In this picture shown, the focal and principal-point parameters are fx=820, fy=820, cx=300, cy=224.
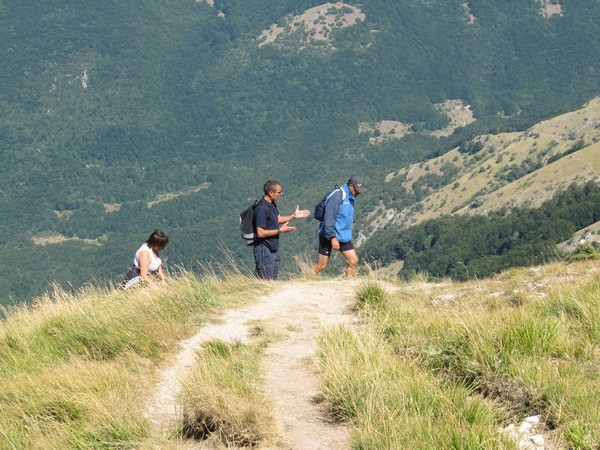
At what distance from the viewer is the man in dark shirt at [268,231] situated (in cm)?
1228

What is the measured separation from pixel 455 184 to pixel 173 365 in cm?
19463

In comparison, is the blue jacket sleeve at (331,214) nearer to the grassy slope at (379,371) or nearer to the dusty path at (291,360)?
the dusty path at (291,360)

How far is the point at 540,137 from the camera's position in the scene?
19475 cm

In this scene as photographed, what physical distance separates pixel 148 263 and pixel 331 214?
11.1 ft

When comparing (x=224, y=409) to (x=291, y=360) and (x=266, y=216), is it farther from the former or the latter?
(x=266, y=216)

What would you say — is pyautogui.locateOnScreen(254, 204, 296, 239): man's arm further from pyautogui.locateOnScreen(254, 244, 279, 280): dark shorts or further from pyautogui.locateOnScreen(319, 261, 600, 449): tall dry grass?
pyautogui.locateOnScreen(319, 261, 600, 449): tall dry grass

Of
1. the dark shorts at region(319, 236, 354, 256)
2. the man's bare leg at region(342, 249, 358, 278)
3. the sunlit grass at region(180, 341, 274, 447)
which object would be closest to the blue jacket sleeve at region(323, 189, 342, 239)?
the dark shorts at region(319, 236, 354, 256)

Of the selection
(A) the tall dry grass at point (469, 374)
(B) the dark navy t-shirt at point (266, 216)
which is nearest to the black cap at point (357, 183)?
(B) the dark navy t-shirt at point (266, 216)

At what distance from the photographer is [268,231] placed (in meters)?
12.3

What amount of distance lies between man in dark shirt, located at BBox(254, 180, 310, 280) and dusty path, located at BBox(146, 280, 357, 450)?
0.99 m

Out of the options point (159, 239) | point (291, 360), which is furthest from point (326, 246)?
point (291, 360)

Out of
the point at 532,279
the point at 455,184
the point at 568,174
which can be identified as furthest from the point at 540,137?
the point at 532,279

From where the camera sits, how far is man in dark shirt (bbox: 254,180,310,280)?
12.3m

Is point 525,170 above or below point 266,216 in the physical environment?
below
